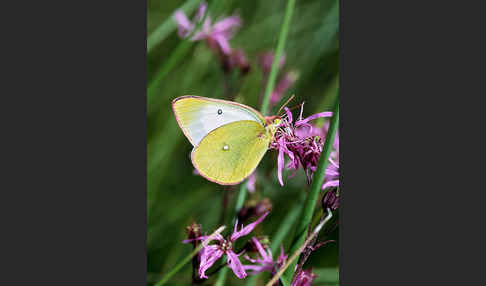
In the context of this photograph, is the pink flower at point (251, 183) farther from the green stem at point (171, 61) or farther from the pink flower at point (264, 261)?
the green stem at point (171, 61)

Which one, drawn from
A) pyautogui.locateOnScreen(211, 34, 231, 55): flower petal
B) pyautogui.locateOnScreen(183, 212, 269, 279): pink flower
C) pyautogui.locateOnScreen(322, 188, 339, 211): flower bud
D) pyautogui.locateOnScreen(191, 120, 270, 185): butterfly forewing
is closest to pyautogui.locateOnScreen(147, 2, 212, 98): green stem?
pyautogui.locateOnScreen(211, 34, 231, 55): flower petal

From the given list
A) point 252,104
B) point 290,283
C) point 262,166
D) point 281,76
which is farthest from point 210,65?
point 290,283

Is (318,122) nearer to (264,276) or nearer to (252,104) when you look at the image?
(252,104)

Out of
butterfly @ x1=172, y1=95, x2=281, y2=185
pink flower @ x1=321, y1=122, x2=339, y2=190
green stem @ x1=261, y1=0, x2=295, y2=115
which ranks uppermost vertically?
green stem @ x1=261, y1=0, x2=295, y2=115

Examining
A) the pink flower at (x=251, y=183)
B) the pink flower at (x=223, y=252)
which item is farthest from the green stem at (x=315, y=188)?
the pink flower at (x=251, y=183)

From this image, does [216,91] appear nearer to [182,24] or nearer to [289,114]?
[182,24]

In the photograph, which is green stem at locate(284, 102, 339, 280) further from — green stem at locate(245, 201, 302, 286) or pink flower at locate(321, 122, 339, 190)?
green stem at locate(245, 201, 302, 286)
